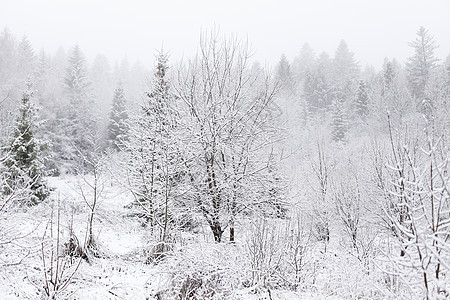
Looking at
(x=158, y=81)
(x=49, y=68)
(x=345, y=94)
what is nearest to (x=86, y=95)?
(x=49, y=68)

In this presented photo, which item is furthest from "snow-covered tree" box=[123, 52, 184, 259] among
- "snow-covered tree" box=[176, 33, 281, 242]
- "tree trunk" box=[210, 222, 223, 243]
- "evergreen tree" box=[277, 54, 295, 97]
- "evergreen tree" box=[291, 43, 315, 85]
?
"evergreen tree" box=[291, 43, 315, 85]

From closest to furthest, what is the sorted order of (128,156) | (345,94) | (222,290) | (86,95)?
(222,290), (128,156), (86,95), (345,94)

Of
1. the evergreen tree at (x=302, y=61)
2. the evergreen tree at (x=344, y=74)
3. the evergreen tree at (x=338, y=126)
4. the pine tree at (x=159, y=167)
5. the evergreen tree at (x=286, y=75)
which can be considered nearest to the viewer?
the pine tree at (x=159, y=167)

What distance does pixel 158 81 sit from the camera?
13.1m

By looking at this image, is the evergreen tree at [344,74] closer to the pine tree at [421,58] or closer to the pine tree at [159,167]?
the pine tree at [421,58]

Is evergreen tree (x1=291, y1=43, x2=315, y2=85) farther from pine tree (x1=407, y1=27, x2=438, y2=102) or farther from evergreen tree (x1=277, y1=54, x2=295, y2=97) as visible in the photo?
pine tree (x1=407, y1=27, x2=438, y2=102)

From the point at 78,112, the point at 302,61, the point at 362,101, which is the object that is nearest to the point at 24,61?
the point at 78,112

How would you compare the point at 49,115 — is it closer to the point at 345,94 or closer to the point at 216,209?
the point at 216,209

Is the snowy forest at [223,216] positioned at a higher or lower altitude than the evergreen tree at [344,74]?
lower

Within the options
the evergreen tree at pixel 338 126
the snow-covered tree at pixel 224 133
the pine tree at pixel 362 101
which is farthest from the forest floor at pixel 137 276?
the pine tree at pixel 362 101

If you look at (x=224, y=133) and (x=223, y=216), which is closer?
(x=223, y=216)

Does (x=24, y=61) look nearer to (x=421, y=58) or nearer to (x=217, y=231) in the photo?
A: (x=217, y=231)

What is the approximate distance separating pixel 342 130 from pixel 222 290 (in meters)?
31.3

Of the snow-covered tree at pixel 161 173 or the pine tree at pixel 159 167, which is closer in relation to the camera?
the snow-covered tree at pixel 161 173
